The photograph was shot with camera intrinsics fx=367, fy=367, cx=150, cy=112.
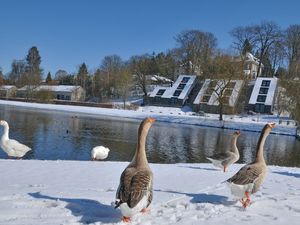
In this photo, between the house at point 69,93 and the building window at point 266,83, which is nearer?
the building window at point 266,83

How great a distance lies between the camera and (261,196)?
8.27 meters

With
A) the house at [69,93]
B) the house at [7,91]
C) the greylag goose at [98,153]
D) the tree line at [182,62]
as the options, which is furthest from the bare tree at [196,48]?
the greylag goose at [98,153]

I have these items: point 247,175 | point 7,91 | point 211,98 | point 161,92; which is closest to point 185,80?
point 161,92

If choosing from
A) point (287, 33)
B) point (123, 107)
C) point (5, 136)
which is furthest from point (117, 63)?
point (5, 136)

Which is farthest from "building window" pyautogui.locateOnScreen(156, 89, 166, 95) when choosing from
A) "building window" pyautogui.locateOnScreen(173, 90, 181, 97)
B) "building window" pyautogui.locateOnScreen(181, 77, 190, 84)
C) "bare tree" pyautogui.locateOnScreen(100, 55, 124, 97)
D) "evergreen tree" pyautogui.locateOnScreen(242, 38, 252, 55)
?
"evergreen tree" pyautogui.locateOnScreen(242, 38, 252, 55)

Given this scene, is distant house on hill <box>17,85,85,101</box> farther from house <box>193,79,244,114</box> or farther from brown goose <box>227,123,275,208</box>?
brown goose <box>227,123,275,208</box>

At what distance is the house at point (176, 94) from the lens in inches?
3711

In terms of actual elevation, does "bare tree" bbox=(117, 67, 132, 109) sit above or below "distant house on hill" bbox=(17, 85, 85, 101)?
above

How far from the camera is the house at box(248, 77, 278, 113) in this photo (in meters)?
82.4

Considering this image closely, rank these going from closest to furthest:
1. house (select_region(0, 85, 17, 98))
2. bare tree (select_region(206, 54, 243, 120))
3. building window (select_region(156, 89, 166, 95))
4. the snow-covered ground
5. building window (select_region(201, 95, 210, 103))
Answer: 1. the snow-covered ground
2. bare tree (select_region(206, 54, 243, 120))
3. building window (select_region(201, 95, 210, 103))
4. building window (select_region(156, 89, 166, 95))
5. house (select_region(0, 85, 17, 98))

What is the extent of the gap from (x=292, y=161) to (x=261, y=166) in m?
22.1

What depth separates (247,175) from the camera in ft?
23.3

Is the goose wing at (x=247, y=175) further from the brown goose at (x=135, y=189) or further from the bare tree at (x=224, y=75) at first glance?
the bare tree at (x=224, y=75)

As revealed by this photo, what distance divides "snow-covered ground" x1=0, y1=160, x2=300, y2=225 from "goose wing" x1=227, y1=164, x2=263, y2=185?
1.65ft
